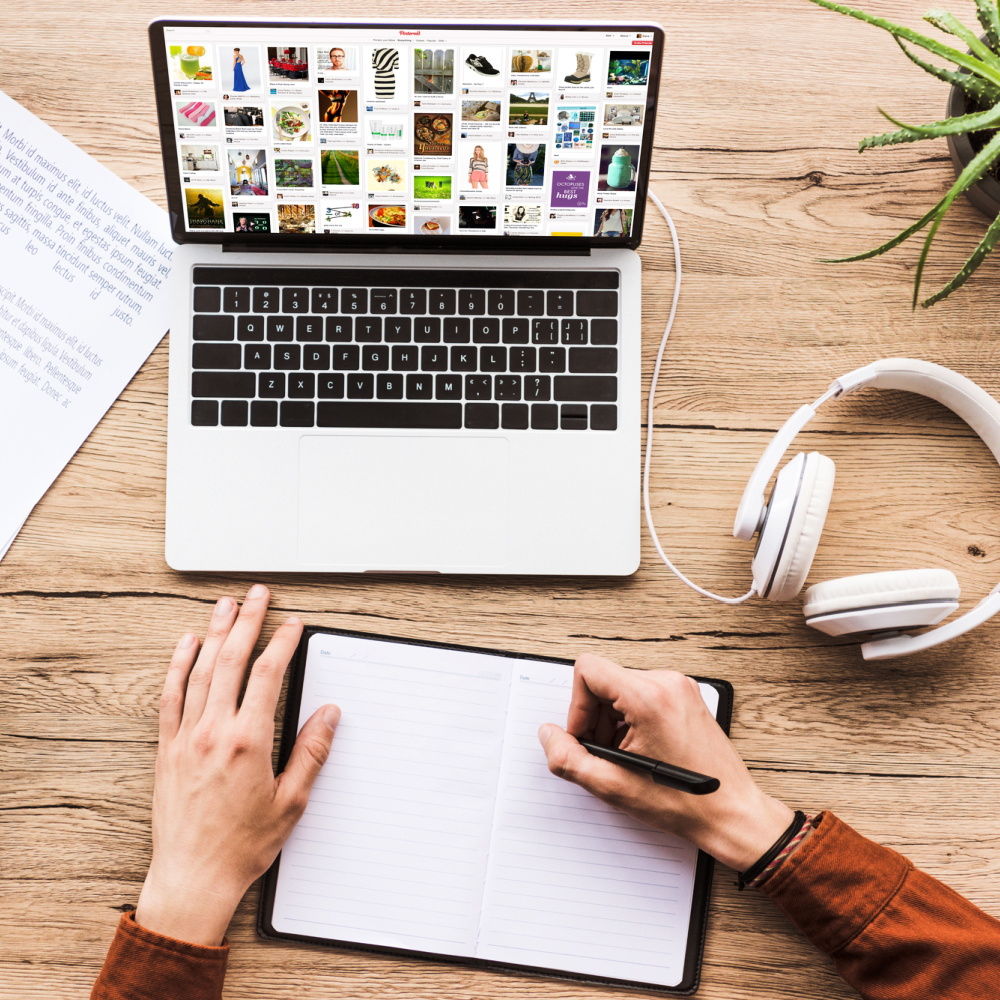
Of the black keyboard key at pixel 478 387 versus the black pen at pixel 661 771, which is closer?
the black pen at pixel 661 771

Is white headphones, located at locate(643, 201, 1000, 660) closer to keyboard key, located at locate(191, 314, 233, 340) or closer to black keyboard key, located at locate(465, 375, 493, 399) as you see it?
black keyboard key, located at locate(465, 375, 493, 399)

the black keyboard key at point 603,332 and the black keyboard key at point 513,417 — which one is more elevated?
the black keyboard key at point 603,332

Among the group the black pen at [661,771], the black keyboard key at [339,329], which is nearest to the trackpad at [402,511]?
the black keyboard key at [339,329]

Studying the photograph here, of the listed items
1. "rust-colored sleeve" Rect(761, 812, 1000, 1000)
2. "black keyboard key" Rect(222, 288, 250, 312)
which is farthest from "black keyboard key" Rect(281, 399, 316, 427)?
"rust-colored sleeve" Rect(761, 812, 1000, 1000)

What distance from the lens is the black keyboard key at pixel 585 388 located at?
83 cm

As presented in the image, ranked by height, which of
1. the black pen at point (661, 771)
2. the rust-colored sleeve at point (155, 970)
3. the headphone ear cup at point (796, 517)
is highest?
the headphone ear cup at point (796, 517)

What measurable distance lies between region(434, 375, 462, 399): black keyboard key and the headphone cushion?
1.34ft

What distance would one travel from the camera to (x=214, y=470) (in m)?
0.82

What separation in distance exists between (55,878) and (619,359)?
0.78m

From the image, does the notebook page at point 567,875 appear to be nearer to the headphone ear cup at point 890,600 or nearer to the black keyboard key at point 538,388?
the headphone ear cup at point 890,600

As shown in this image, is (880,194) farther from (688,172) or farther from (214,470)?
(214,470)

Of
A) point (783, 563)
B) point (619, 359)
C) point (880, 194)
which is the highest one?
point (880, 194)

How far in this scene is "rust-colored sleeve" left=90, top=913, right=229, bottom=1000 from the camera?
760mm

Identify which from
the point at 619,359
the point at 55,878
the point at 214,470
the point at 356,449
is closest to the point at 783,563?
the point at 619,359
